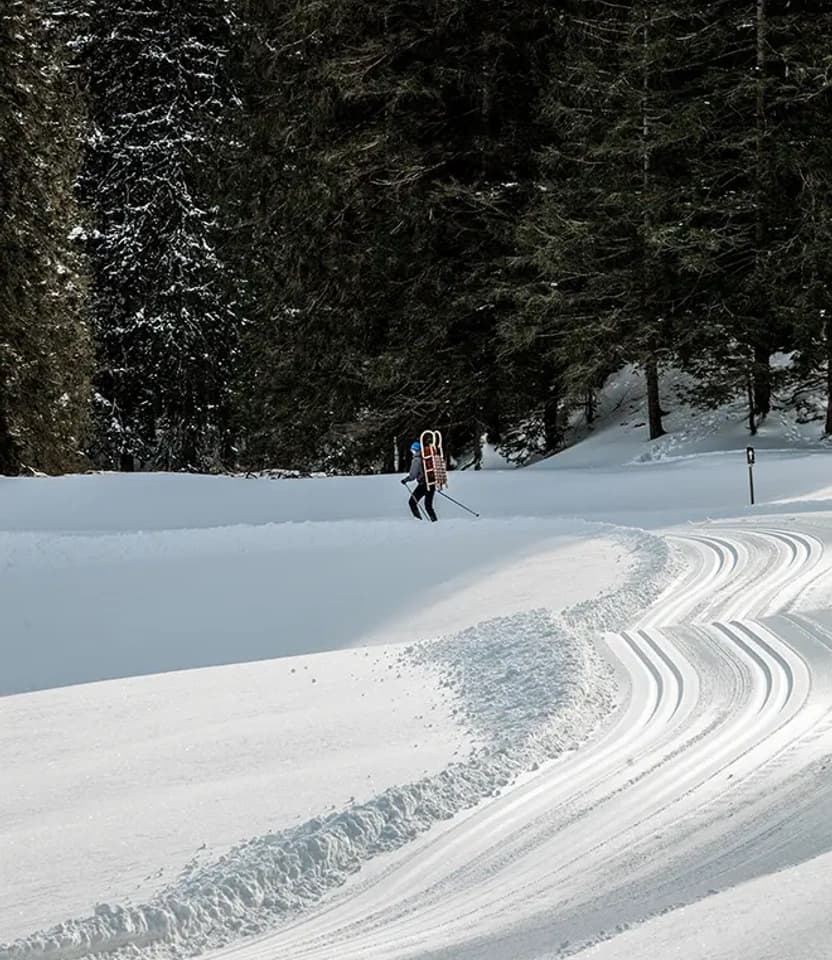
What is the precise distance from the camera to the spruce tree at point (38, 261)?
22594mm

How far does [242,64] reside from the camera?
28453 mm

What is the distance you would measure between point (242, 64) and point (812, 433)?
16608 millimetres

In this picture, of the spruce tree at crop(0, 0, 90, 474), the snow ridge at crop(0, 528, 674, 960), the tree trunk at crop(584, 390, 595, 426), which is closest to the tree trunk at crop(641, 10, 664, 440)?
the tree trunk at crop(584, 390, 595, 426)

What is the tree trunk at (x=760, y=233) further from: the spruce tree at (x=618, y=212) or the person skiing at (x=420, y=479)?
the person skiing at (x=420, y=479)

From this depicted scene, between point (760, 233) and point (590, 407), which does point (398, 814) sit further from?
point (590, 407)

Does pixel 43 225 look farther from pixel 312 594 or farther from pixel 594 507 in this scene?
pixel 312 594

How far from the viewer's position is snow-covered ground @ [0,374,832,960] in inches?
128

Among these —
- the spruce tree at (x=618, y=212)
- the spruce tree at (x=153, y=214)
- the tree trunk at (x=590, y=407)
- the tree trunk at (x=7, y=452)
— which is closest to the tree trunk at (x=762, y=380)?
the spruce tree at (x=618, y=212)

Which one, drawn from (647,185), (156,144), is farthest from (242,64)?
(647,185)

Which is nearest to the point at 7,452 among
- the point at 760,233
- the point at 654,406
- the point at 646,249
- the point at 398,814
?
the point at 654,406

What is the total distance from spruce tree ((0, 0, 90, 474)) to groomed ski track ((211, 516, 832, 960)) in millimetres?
19152

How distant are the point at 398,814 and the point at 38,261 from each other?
21.4 metres

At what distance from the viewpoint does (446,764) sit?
4.54 metres

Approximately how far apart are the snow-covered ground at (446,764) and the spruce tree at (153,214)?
19.8 m
